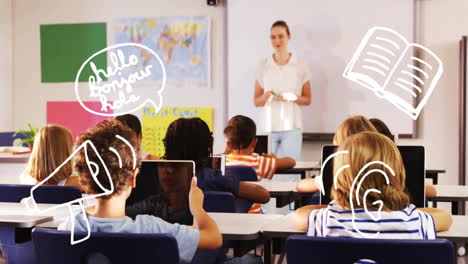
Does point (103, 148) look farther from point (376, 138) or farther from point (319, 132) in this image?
point (319, 132)

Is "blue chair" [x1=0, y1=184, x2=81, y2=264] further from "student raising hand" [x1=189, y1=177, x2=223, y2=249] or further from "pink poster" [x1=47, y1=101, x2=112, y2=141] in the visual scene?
"pink poster" [x1=47, y1=101, x2=112, y2=141]

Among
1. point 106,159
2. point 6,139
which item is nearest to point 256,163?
point 106,159

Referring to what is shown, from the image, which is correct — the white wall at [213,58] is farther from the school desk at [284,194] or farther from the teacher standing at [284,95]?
the school desk at [284,194]

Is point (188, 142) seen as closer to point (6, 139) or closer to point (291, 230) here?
point (291, 230)

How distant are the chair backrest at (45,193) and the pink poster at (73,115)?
430 cm

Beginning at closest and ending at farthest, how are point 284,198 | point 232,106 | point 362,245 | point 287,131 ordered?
point 362,245 < point 284,198 < point 287,131 < point 232,106

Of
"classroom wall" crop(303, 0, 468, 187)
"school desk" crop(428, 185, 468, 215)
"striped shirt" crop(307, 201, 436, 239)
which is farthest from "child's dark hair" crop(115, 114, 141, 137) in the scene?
"classroom wall" crop(303, 0, 468, 187)

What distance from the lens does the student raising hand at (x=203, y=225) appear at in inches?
83.2

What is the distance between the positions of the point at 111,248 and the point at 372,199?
752 millimetres

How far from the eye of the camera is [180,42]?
713 centimetres

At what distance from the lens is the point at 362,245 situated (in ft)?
5.72

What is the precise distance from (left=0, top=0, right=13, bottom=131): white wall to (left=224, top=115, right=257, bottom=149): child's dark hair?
4.09 meters

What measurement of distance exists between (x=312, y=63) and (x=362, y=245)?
5.08 meters

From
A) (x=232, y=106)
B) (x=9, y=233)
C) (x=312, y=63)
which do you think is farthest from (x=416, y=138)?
(x=9, y=233)
